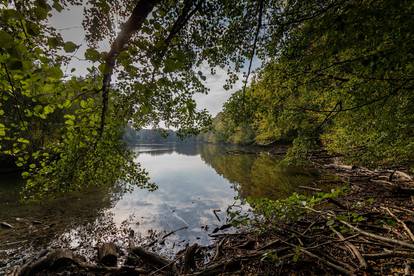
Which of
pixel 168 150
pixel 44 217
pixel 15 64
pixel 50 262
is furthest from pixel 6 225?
pixel 168 150

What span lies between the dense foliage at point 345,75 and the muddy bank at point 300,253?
2.27 meters

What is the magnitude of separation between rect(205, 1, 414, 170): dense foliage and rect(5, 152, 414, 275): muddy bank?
2274 millimetres

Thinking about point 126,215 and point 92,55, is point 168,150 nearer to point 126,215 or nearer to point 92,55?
point 126,215

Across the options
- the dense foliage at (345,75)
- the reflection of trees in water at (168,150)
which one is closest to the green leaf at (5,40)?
the dense foliage at (345,75)

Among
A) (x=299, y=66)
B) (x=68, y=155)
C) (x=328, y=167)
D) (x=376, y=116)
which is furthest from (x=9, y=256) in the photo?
(x=328, y=167)

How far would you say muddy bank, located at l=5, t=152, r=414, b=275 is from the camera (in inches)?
169

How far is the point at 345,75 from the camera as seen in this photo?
604 cm

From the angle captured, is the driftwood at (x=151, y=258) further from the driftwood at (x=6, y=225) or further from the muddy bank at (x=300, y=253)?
the driftwood at (x=6, y=225)

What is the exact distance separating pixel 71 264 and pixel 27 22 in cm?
796

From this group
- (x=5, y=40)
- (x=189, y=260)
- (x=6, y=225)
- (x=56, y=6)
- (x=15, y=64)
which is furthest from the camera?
(x=6, y=225)

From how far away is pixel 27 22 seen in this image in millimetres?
1574

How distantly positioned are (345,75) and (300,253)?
16.8ft

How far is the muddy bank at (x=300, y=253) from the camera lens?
4281 mm

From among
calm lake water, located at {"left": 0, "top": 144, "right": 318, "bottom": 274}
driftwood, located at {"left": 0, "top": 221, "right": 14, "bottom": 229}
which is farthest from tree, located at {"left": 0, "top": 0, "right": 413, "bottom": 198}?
driftwood, located at {"left": 0, "top": 221, "right": 14, "bottom": 229}
